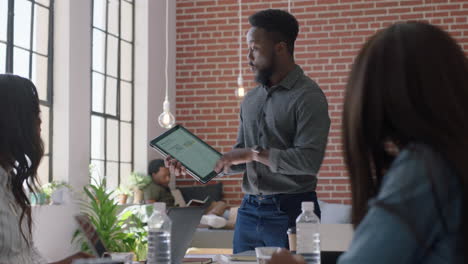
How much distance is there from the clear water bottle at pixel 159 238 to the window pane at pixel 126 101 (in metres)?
5.54

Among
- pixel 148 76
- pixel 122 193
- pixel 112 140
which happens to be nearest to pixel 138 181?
pixel 122 193

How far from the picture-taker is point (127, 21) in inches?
307

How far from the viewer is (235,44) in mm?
8078

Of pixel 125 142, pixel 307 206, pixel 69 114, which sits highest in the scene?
pixel 69 114

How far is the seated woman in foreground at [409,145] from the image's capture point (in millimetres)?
1021

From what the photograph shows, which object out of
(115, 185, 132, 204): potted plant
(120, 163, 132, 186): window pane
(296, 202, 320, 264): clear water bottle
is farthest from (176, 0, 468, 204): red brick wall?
(296, 202, 320, 264): clear water bottle

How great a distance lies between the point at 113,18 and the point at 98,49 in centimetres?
50

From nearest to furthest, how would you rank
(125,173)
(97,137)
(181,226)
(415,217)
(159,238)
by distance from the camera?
1. (415,217)
2. (159,238)
3. (181,226)
4. (97,137)
5. (125,173)

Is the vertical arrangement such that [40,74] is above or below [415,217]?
above

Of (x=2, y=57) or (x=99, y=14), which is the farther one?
(x=99, y=14)

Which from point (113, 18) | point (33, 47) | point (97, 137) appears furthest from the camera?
point (113, 18)

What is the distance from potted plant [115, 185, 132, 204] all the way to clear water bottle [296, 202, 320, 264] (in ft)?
17.0

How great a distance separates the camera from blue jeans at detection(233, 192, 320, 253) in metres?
2.86

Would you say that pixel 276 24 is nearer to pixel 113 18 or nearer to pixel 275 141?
pixel 275 141
